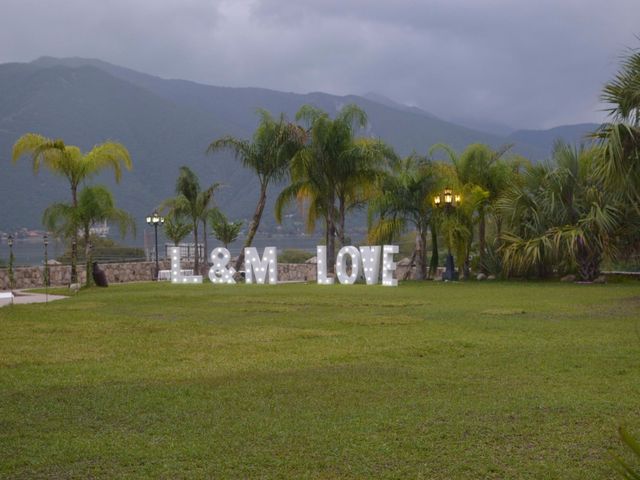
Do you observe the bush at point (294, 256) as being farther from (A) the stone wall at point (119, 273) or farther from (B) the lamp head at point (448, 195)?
(B) the lamp head at point (448, 195)

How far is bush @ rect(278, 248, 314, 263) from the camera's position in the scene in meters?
43.7

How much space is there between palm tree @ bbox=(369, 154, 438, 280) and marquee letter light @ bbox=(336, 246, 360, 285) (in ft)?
9.05

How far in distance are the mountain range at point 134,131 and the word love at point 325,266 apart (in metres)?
42.2

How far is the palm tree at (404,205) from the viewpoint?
29.6m

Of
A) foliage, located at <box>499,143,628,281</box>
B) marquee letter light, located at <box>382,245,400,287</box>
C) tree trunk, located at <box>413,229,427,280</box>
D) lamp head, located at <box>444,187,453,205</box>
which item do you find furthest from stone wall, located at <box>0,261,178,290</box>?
foliage, located at <box>499,143,628,281</box>

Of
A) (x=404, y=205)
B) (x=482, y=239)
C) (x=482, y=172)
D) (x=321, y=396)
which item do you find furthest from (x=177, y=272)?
(x=321, y=396)

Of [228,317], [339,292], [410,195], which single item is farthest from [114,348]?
[410,195]

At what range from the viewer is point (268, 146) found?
3247 centimetres

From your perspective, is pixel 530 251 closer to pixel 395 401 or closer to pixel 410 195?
pixel 410 195

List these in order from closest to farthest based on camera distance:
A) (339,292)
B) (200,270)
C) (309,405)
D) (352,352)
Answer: (309,405)
(352,352)
(339,292)
(200,270)

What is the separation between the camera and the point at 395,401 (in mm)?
7523

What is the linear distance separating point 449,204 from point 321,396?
A: 21.3 meters

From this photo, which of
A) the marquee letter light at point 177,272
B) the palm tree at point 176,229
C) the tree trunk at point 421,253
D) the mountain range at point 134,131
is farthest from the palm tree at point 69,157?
the mountain range at point 134,131

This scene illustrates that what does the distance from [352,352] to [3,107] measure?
102749mm
